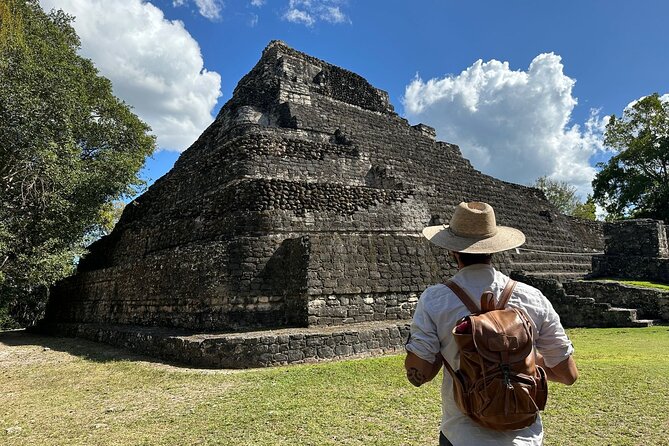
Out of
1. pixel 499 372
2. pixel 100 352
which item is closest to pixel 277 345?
pixel 100 352

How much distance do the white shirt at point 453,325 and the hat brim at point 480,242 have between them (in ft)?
0.31

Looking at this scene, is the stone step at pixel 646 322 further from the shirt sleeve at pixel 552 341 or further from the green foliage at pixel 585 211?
the green foliage at pixel 585 211

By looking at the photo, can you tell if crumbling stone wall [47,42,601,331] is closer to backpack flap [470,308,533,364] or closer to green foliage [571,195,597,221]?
backpack flap [470,308,533,364]

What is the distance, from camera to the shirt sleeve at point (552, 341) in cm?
199

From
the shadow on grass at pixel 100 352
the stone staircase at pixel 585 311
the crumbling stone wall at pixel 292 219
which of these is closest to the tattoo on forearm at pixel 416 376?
the shadow on grass at pixel 100 352

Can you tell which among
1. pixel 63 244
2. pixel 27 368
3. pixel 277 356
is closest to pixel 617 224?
pixel 277 356

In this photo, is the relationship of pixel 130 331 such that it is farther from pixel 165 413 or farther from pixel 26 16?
pixel 26 16

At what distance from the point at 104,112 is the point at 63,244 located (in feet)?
28.0

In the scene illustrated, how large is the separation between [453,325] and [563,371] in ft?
1.95

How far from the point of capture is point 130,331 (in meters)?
9.59

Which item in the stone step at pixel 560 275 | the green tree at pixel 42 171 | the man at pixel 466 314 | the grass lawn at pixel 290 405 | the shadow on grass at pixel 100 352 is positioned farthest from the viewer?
the stone step at pixel 560 275

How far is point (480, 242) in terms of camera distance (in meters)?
2.18

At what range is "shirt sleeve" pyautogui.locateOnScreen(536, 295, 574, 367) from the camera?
1.99m

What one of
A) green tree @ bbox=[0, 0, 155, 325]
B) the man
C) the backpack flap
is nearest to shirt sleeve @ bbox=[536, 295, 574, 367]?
the man
